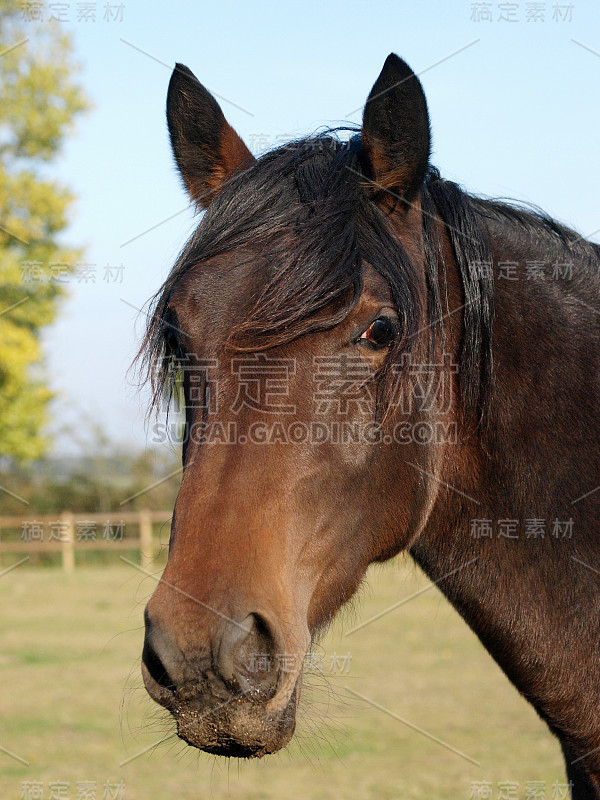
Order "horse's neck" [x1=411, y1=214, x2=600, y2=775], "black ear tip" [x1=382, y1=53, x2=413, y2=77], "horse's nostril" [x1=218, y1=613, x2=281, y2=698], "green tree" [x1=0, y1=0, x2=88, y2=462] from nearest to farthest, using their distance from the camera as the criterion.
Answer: "horse's nostril" [x1=218, y1=613, x2=281, y2=698] < "black ear tip" [x1=382, y1=53, x2=413, y2=77] < "horse's neck" [x1=411, y1=214, x2=600, y2=775] < "green tree" [x1=0, y1=0, x2=88, y2=462]

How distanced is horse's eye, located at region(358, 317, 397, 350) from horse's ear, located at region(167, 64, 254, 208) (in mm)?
929

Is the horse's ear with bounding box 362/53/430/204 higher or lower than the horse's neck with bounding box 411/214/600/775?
higher

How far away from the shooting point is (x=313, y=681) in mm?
2410

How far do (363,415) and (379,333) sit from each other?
0.25 m

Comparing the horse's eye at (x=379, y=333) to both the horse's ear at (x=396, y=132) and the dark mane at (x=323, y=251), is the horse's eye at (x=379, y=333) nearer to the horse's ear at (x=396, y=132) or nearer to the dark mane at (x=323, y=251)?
the dark mane at (x=323, y=251)

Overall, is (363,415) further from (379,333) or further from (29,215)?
(29,215)

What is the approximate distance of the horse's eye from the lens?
2.32 m

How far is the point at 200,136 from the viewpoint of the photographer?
2.98 metres

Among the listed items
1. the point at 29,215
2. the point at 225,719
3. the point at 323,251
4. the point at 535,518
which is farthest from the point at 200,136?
the point at 29,215

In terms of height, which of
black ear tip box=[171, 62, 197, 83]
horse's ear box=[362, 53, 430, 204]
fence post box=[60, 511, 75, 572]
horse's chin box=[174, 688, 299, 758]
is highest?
black ear tip box=[171, 62, 197, 83]

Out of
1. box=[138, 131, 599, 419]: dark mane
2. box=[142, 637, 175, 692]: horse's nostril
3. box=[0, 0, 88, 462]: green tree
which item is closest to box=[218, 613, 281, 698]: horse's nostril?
box=[142, 637, 175, 692]: horse's nostril

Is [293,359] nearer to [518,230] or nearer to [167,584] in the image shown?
[167,584]

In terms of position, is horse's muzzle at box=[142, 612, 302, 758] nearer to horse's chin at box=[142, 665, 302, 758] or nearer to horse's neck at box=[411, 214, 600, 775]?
horse's chin at box=[142, 665, 302, 758]

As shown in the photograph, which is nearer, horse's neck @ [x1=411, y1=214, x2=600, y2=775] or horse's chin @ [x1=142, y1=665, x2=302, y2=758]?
horse's chin @ [x1=142, y1=665, x2=302, y2=758]
